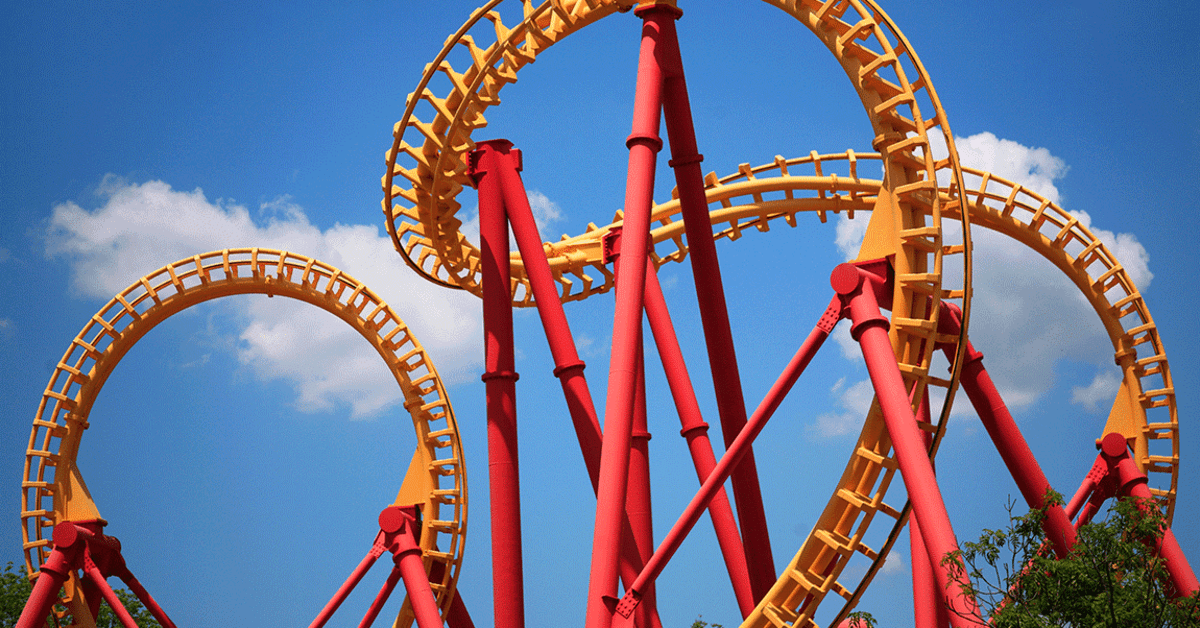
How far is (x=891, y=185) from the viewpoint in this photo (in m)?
9.23

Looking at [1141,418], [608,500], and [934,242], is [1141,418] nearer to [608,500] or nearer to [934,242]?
[934,242]

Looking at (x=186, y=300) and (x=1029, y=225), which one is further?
(x=186, y=300)

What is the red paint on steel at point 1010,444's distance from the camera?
12266 millimetres

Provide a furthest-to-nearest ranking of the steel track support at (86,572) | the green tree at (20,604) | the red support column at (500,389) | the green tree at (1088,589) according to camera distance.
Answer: the green tree at (20,604), the steel track support at (86,572), the red support column at (500,389), the green tree at (1088,589)

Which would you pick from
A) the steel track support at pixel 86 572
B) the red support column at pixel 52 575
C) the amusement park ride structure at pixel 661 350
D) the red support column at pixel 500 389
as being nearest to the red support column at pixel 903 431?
the amusement park ride structure at pixel 661 350

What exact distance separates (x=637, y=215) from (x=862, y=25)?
8.66 feet

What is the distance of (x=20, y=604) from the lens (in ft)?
61.6

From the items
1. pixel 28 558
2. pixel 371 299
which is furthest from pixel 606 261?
pixel 28 558

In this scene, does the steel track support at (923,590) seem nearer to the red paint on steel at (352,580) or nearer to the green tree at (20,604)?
the red paint on steel at (352,580)

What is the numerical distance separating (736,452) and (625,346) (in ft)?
4.34

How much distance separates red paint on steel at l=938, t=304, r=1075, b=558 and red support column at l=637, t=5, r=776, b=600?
8.68ft

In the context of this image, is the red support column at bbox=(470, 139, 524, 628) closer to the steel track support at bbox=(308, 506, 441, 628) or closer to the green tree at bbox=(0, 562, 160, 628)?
the steel track support at bbox=(308, 506, 441, 628)

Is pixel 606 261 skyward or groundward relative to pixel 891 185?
skyward

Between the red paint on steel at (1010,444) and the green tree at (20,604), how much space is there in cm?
1435
